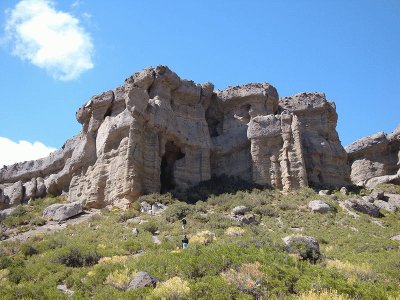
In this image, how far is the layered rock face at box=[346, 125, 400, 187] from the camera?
161ft

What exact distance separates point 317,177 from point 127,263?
24.4 metres

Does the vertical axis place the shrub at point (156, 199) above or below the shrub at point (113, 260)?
above

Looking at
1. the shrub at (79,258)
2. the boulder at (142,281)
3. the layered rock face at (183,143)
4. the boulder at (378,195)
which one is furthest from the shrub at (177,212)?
the boulder at (378,195)

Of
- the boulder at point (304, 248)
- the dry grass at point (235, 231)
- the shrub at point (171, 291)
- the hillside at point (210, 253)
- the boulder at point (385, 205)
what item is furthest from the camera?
the boulder at point (385, 205)

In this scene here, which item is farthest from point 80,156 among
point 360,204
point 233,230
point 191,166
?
point 360,204

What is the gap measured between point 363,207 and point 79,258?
20361mm

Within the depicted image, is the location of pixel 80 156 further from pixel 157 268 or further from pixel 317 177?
pixel 157 268

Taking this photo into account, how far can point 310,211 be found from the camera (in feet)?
101

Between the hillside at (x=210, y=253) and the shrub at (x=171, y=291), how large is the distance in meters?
0.03

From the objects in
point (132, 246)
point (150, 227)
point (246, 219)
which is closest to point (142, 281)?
point (132, 246)

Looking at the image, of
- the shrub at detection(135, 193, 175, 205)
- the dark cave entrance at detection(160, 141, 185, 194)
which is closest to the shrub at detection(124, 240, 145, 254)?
the shrub at detection(135, 193, 175, 205)

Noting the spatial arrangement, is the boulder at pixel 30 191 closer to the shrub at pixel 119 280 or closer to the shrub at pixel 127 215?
the shrub at pixel 127 215

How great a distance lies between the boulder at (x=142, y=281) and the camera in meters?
14.0

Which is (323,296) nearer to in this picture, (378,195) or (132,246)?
(132,246)
